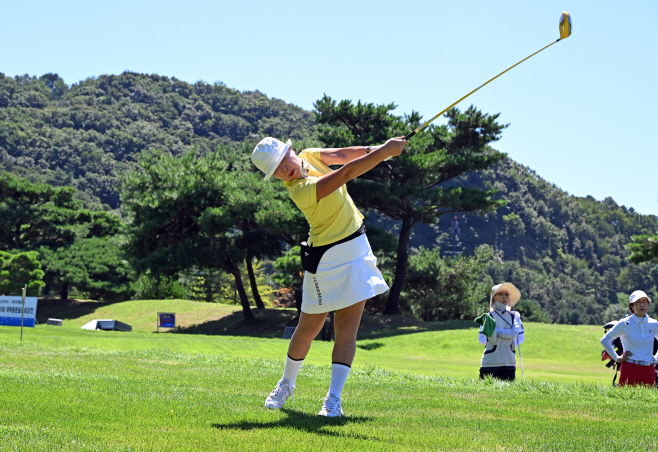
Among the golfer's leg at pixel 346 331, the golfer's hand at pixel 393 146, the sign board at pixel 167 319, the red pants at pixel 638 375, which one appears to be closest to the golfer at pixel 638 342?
the red pants at pixel 638 375

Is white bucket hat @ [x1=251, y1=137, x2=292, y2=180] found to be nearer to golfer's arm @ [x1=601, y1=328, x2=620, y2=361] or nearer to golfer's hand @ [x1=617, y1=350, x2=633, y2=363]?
golfer's arm @ [x1=601, y1=328, x2=620, y2=361]

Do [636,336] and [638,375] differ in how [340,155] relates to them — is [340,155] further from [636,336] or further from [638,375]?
[638,375]

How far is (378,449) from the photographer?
3285 mm

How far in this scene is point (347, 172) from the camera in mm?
4398

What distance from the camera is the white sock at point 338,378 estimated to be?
465 centimetres

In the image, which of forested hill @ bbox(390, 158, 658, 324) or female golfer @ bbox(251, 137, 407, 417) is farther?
forested hill @ bbox(390, 158, 658, 324)

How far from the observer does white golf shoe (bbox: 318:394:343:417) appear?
446 centimetres

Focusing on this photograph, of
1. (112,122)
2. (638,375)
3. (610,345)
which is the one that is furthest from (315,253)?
(112,122)

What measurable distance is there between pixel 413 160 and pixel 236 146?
61.9 meters

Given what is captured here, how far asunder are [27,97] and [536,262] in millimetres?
110558

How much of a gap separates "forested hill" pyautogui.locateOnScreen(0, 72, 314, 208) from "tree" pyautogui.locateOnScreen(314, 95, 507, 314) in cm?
6811

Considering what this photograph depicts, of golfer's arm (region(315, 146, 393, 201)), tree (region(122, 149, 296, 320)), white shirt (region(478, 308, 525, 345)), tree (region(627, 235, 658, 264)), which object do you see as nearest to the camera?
golfer's arm (region(315, 146, 393, 201))

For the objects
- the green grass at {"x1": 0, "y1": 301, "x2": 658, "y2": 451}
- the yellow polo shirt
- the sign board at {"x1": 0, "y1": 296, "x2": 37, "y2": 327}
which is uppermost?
the yellow polo shirt

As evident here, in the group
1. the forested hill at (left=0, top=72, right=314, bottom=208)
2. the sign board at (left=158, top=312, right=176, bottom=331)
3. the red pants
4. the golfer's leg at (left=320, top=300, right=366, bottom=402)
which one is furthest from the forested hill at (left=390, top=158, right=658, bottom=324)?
the golfer's leg at (left=320, top=300, right=366, bottom=402)
